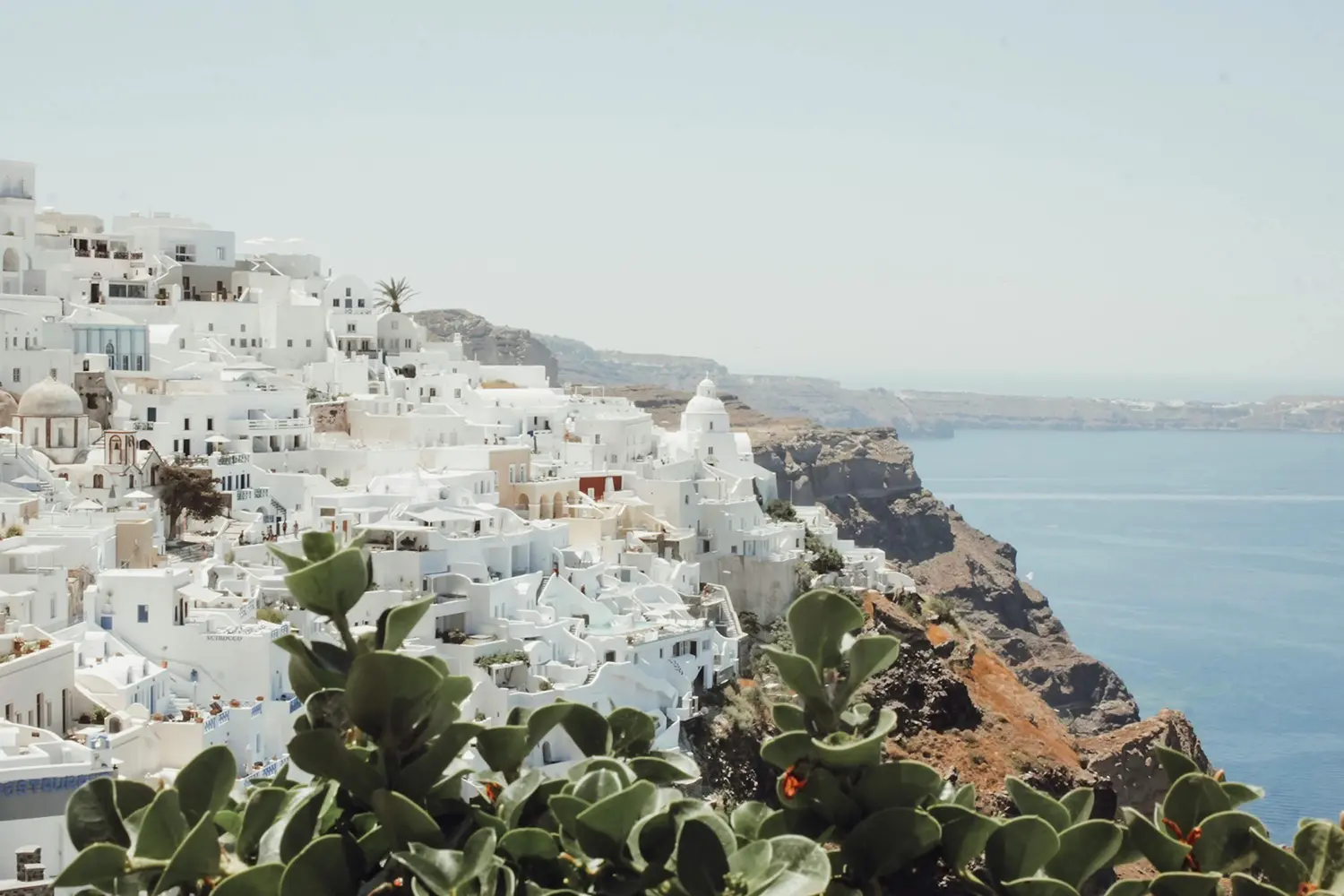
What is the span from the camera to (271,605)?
1005 inches

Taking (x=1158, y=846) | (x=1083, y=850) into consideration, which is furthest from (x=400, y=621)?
(x=1158, y=846)

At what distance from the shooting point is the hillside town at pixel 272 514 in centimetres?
2127

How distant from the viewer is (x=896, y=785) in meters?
5.79

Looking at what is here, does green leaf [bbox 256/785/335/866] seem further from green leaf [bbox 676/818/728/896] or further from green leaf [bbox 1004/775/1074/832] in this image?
green leaf [bbox 1004/775/1074/832]

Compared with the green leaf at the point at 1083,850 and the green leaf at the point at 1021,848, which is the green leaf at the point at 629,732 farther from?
the green leaf at the point at 1083,850

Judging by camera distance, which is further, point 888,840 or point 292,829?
point 888,840

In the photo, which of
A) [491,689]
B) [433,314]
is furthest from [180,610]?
[433,314]

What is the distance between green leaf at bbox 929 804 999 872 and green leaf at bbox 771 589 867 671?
2.03 ft

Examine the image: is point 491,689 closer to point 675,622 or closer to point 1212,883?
point 675,622

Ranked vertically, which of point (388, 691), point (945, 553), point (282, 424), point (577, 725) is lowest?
point (945, 553)

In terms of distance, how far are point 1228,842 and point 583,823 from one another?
2.20 metres

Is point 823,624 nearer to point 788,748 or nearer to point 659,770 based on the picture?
point 788,748

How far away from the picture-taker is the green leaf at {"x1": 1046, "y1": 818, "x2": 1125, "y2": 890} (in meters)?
5.76

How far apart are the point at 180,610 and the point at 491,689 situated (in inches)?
178
